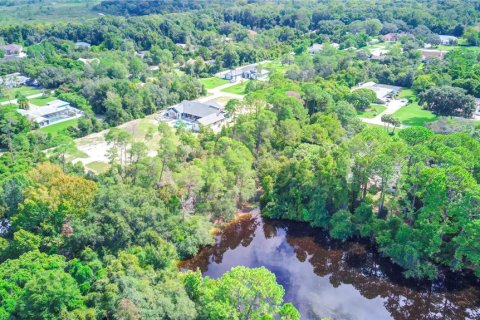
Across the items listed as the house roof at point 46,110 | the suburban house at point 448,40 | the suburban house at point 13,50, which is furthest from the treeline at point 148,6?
the house roof at point 46,110

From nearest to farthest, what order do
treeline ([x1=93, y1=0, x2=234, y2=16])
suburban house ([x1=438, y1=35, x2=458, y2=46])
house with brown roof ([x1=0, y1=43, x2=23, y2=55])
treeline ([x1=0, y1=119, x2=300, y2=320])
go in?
treeline ([x1=0, y1=119, x2=300, y2=320]), house with brown roof ([x1=0, y1=43, x2=23, y2=55]), suburban house ([x1=438, y1=35, x2=458, y2=46]), treeline ([x1=93, y1=0, x2=234, y2=16])

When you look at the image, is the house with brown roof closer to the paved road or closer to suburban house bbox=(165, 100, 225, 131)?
suburban house bbox=(165, 100, 225, 131)

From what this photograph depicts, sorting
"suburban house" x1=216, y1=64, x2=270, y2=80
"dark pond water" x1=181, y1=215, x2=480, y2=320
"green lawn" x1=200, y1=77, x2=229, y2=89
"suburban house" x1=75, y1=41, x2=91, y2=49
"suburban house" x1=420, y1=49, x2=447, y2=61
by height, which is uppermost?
"suburban house" x1=75, y1=41, x2=91, y2=49

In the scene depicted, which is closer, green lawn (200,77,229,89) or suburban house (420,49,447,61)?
green lawn (200,77,229,89)

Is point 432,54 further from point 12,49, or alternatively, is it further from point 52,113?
point 12,49

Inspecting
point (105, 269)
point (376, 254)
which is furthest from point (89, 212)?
point (376, 254)

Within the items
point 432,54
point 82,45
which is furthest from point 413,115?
point 82,45

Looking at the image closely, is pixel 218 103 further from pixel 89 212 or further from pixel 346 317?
pixel 346 317

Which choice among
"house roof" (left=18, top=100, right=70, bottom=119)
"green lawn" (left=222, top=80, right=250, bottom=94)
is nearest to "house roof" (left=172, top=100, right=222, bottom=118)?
"green lawn" (left=222, top=80, right=250, bottom=94)
